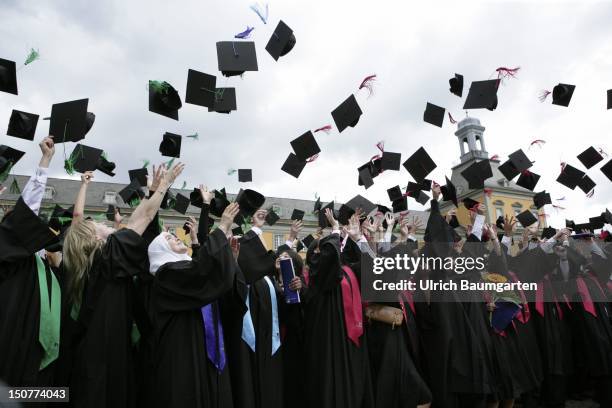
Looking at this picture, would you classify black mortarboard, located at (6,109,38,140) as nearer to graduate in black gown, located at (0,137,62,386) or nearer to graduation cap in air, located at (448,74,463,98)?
graduate in black gown, located at (0,137,62,386)

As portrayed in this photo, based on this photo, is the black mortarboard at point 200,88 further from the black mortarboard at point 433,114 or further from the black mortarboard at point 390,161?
the black mortarboard at point 433,114

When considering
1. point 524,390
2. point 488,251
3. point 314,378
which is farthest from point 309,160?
point 524,390

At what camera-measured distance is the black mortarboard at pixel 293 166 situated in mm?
7004

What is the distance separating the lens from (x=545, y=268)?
227 inches

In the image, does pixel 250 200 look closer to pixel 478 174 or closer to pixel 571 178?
pixel 478 174

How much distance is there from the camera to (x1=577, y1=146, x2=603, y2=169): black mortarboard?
7.86 meters

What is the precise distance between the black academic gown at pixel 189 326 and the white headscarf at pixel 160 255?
0.11m

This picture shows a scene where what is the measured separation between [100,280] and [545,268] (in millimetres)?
5685

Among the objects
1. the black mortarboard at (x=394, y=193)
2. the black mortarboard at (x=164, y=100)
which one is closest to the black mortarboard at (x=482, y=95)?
the black mortarboard at (x=394, y=193)

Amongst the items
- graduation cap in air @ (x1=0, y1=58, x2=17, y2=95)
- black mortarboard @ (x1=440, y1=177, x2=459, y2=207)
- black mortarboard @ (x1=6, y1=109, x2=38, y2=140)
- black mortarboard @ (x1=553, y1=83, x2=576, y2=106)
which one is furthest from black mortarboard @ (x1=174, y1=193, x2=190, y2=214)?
black mortarboard @ (x1=553, y1=83, x2=576, y2=106)

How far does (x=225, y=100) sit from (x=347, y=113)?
1921 mm

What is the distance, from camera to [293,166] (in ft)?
23.3

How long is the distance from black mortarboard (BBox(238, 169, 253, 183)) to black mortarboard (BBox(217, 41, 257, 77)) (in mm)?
2675

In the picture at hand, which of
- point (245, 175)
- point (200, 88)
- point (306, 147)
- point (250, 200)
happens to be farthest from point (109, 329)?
point (245, 175)
